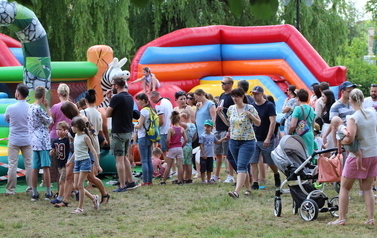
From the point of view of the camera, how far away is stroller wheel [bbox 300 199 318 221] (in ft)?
21.5

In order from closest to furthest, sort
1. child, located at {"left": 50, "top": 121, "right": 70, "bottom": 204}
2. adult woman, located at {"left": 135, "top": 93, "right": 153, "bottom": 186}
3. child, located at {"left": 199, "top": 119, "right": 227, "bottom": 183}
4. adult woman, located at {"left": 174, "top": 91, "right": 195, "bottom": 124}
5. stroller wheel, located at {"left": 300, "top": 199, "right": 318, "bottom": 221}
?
1. stroller wheel, located at {"left": 300, "top": 199, "right": 318, "bottom": 221}
2. child, located at {"left": 50, "top": 121, "right": 70, "bottom": 204}
3. adult woman, located at {"left": 135, "top": 93, "right": 153, "bottom": 186}
4. child, located at {"left": 199, "top": 119, "right": 227, "bottom": 183}
5. adult woman, located at {"left": 174, "top": 91, "right": 195, "bottom": 124}

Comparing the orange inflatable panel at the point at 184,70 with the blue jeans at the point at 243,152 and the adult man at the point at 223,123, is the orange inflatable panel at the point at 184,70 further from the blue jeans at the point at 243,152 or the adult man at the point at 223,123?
the blue jeans at the point at 243,152

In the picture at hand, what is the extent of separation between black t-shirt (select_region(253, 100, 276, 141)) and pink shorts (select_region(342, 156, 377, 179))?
98.1 inches

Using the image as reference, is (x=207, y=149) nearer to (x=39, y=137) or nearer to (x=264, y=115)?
(x=264, y=115)

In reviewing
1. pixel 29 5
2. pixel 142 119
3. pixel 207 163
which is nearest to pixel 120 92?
pixel 142 119

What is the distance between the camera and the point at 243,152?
8.05 metres

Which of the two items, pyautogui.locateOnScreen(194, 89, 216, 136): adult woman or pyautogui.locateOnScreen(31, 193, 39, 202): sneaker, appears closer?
pyautogui.locateOnScreen(31, 193, 39, 202): sneaker

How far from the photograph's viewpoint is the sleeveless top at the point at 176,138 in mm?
9461

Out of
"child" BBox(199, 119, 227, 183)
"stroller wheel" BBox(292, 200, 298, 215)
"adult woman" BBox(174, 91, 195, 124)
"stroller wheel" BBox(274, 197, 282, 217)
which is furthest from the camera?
"adult woman" BBox(174, 91, 195, 124)

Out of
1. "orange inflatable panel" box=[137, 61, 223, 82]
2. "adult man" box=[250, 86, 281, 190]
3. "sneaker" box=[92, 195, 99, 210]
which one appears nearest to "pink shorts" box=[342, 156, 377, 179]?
"adult man" box=[250, 86, 281, 190]

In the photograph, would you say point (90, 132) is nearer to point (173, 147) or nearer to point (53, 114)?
point (53, 114)

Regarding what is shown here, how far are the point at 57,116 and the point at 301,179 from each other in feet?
11.6

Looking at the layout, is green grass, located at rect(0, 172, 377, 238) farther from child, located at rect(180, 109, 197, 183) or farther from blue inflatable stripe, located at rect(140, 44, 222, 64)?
blue inflatable stripe, located at rect(140, 44, 222, 64)

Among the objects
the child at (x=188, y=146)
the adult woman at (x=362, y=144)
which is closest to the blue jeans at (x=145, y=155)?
the child at (x=188, y=146)
